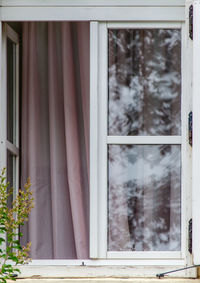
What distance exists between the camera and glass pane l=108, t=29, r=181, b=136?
3.83m

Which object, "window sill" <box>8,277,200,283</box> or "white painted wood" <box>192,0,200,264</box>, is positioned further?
"window sill" <box>8,277,200,283</box>

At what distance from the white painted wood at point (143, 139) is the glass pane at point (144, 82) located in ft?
0.12

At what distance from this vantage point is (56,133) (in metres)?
4.09

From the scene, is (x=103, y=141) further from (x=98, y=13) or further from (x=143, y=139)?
(x=98, y=13)

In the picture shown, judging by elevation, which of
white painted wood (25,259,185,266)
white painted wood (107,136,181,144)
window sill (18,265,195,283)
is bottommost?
window sill (18,265,195,283)

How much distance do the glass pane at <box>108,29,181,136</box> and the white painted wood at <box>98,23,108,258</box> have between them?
0.22ft

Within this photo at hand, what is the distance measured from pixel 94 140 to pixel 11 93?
61 centimetres

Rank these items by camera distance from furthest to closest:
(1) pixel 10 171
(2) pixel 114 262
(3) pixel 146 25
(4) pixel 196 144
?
1. (1) pixel 10 171
2. (3) pixel 146 25
3. (2) pixel 114 262
4. (4) pixel 196 144

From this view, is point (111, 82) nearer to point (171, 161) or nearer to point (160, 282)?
point (171, 161)

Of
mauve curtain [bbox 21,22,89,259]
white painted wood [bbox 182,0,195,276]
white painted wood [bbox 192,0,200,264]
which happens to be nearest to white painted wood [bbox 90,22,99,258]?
mauve curtain [bbox 21,22,89,259]

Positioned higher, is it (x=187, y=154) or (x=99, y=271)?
(x=187, y=154)

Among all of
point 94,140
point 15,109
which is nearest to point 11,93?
point 15,109

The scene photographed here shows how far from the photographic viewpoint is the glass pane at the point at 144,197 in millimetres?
3764

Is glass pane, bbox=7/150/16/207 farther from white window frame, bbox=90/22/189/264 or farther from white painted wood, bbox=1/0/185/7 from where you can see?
white painted wood, bbox=1/0/185/7
